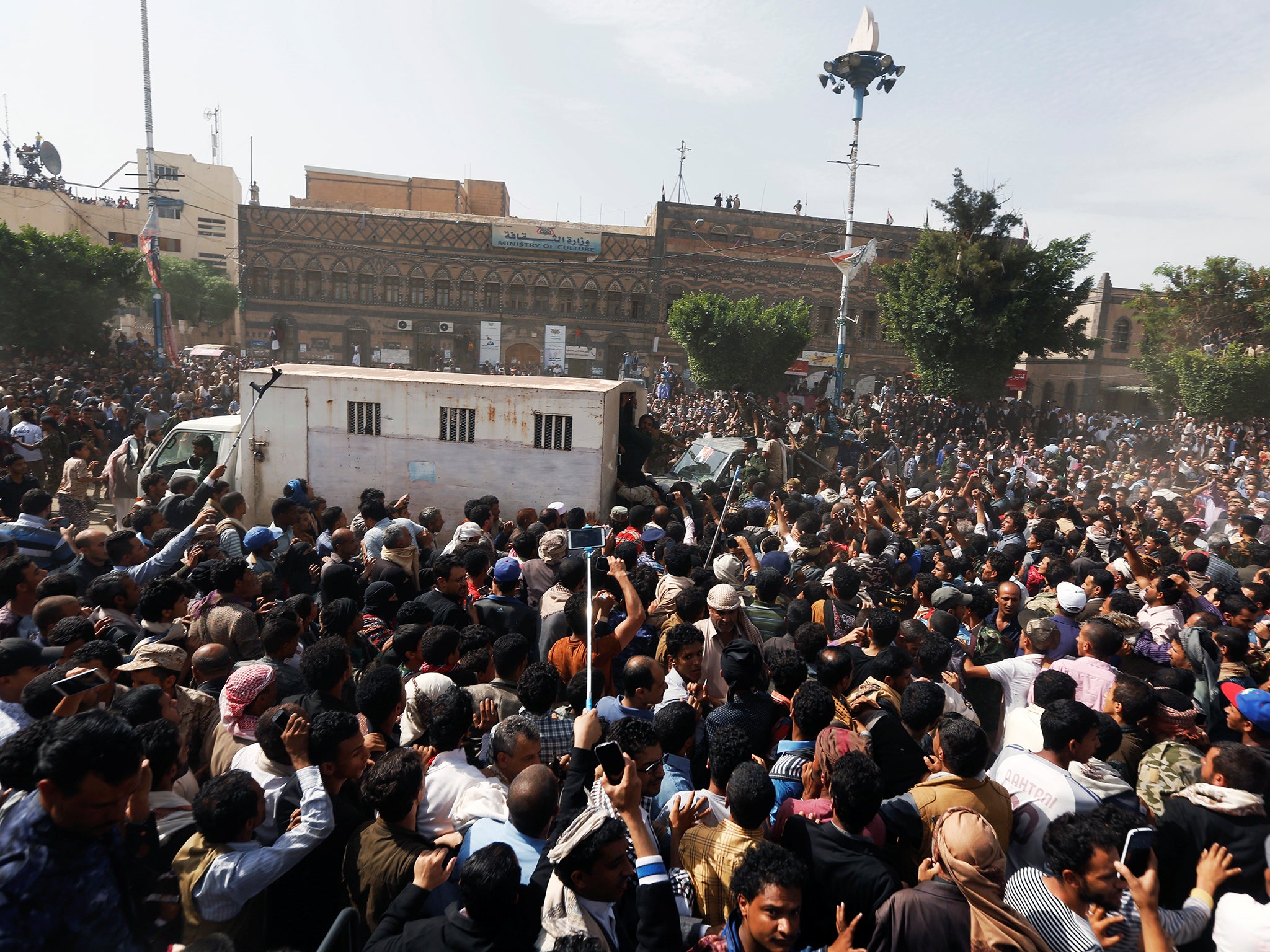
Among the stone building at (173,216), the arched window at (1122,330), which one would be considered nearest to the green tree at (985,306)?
the arched window at (1122,330)

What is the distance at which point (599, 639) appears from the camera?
172 inches

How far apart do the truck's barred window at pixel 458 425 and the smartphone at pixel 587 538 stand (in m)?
4.02

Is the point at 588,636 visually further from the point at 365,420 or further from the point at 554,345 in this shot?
the point at 554,345

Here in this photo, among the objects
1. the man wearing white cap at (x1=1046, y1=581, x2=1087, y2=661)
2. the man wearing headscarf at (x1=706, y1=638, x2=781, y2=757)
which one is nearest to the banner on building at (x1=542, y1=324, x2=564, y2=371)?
the man wearing white cap at (x1=1046, y1=581, x2=1087, y2=661)

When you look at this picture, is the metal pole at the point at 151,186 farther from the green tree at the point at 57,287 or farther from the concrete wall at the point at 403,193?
the concrete wall at the point at 403,193

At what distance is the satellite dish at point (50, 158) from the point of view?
135 ft

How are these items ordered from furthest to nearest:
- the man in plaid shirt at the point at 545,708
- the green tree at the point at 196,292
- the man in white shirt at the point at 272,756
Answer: the green tree at the point at 196,292 < the man in plaid shirt at the point at 545,708 < the man in white shirt at the point at 272,756

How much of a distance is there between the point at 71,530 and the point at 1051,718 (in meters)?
7.40

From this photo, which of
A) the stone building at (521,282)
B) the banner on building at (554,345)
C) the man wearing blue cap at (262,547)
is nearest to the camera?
the man wearing blue cap at (262,547)

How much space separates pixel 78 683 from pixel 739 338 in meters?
24.2

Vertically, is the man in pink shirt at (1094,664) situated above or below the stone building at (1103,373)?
below

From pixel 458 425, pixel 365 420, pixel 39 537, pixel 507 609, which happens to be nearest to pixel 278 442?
pixel 365 420

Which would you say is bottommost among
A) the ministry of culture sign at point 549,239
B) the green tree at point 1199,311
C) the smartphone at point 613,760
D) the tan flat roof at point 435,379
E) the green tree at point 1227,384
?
the smartphone at point 613,760

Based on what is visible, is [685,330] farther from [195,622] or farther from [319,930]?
[319,930]
